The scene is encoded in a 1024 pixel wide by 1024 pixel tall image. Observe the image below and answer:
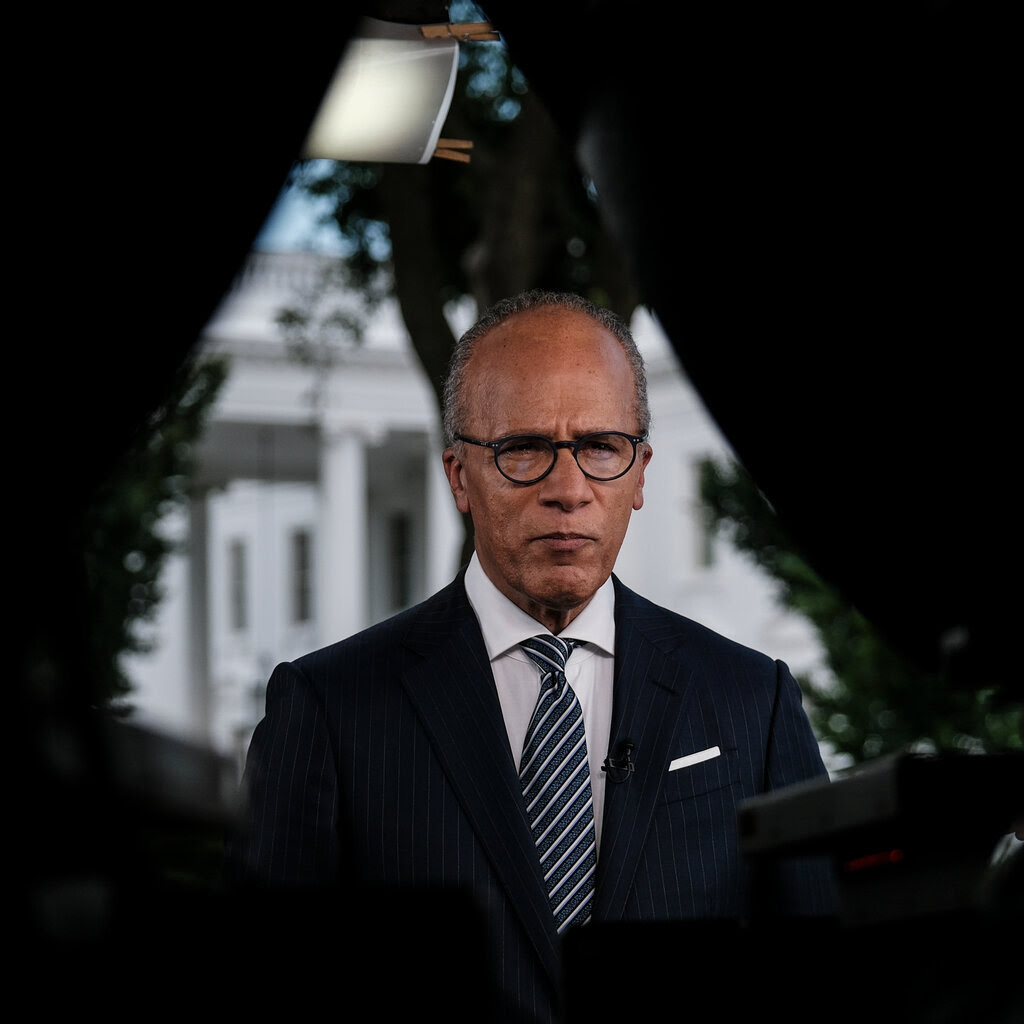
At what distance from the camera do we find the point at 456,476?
2.41 metres

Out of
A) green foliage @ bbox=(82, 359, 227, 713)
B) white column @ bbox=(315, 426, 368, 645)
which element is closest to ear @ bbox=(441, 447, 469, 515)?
green foliage @ bbox=(82, 359, 227, 713)

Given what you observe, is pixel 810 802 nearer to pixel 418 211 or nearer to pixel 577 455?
pixel 577 455

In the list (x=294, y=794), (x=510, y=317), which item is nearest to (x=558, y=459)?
(x=510, y=317)

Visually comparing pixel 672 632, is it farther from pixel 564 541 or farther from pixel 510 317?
pixel 510 317

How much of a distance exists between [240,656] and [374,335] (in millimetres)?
8260

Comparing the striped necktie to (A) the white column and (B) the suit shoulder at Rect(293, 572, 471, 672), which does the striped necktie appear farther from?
(A) the white column

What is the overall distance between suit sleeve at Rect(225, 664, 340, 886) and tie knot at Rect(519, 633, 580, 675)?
1.02 ft

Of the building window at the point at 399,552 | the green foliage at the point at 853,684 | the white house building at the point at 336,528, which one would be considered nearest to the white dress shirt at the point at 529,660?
the green foliage at the point at 853,684

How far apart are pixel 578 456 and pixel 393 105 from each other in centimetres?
103

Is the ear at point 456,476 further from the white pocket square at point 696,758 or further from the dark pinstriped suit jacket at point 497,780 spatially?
the white pocket square at point 696,758

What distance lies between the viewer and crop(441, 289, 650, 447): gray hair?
Answer: 2248 millimetres

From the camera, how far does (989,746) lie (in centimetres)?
894

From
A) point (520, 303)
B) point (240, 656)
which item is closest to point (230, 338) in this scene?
point (240, 656)

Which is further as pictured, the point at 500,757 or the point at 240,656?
the point at 240,656
